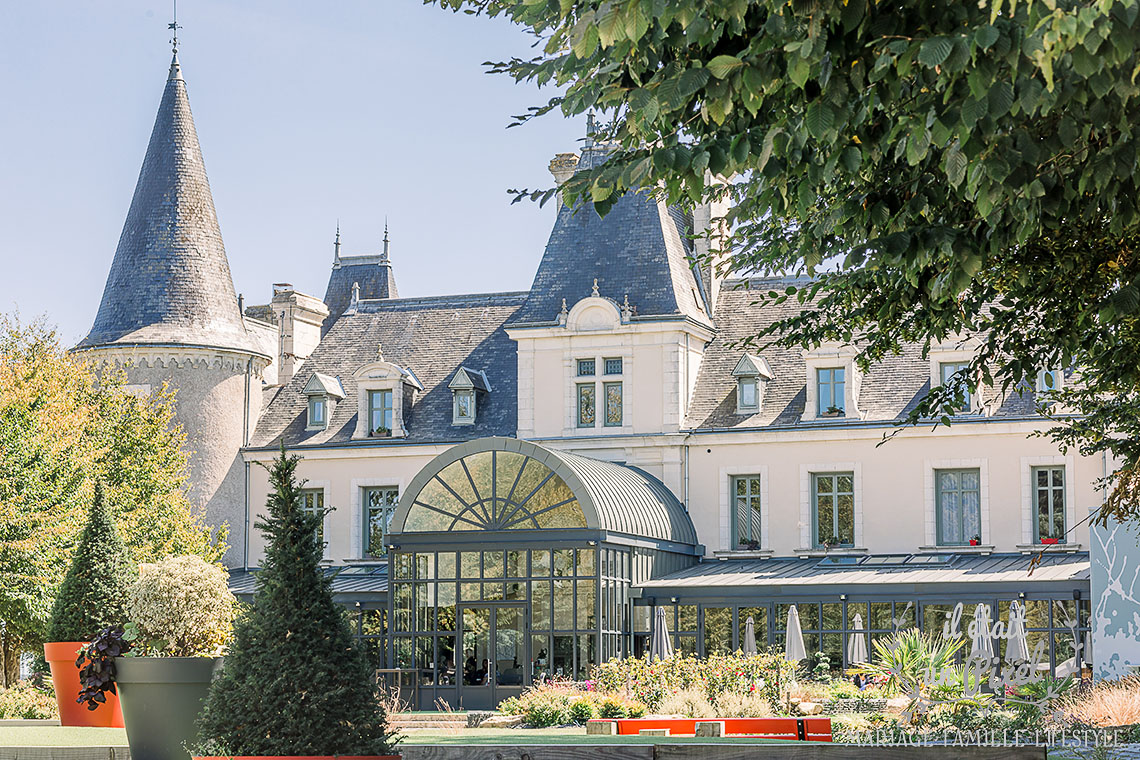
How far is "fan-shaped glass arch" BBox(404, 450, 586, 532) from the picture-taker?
2808 centimetres

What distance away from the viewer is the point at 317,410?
1384 inches

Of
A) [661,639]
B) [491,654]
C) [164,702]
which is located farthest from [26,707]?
[491,654]

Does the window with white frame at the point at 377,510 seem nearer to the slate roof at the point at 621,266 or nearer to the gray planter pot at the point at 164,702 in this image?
the slate roof at the point at 621,266

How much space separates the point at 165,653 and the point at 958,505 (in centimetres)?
2301

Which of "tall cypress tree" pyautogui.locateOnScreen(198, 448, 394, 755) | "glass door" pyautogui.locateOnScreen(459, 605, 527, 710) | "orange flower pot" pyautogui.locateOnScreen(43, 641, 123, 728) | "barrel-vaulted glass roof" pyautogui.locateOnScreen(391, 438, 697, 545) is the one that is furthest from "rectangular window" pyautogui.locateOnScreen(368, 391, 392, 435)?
"tall cypress tree" pyautogui.locateOnScreen(198, 448, 394, 755)

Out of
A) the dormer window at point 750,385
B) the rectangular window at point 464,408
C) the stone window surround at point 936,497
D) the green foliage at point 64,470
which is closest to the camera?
the green foliage at point 64,470

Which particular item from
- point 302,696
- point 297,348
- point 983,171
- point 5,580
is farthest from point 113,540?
point 297,348

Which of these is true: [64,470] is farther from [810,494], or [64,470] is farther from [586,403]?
[810,494]

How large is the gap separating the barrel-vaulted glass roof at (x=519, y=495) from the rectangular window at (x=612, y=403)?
2547 mm

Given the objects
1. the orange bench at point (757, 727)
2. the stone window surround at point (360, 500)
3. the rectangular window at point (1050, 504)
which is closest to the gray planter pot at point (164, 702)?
the orange bench at point (757, 727)

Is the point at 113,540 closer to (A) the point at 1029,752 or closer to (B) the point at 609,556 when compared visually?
(A) the point at 1029,752

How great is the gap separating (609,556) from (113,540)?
1691cm

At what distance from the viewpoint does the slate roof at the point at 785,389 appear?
99.6 ft

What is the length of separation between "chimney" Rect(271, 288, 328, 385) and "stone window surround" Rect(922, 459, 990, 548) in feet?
53.3
